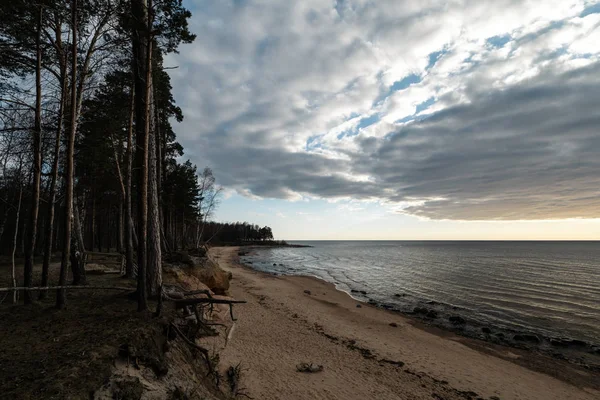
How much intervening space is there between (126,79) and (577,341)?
26.2 meters

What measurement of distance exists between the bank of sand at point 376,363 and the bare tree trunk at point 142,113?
3895mm

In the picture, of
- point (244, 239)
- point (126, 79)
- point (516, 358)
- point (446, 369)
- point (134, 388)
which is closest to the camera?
point (134, 388)

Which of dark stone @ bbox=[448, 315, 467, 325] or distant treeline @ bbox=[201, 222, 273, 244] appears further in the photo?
distant treeline @ bbox=[201, 222, 273, 244]

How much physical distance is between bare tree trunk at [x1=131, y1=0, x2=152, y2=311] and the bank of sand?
12.8 ft

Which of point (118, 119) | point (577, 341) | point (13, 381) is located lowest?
point (577, 341)

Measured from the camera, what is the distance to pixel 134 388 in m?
4.78

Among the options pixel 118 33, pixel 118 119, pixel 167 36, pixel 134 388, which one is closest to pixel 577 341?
pixel 134 388

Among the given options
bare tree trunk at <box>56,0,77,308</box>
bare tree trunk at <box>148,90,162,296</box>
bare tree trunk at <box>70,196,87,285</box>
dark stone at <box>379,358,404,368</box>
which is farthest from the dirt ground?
dark stone at <box>379,358,404,368</box>

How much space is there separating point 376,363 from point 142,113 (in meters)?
11.8

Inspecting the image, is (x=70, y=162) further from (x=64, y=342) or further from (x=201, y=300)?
(x=201, y=300)

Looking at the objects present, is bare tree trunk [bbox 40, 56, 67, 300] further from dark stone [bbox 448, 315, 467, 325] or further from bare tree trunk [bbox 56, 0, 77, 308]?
dark stone [bbox 448, 315, 467, 325]

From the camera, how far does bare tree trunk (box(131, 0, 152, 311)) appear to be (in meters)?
7.84

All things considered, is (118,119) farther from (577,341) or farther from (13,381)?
(577,341)

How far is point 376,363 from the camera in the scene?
10.6 metres
